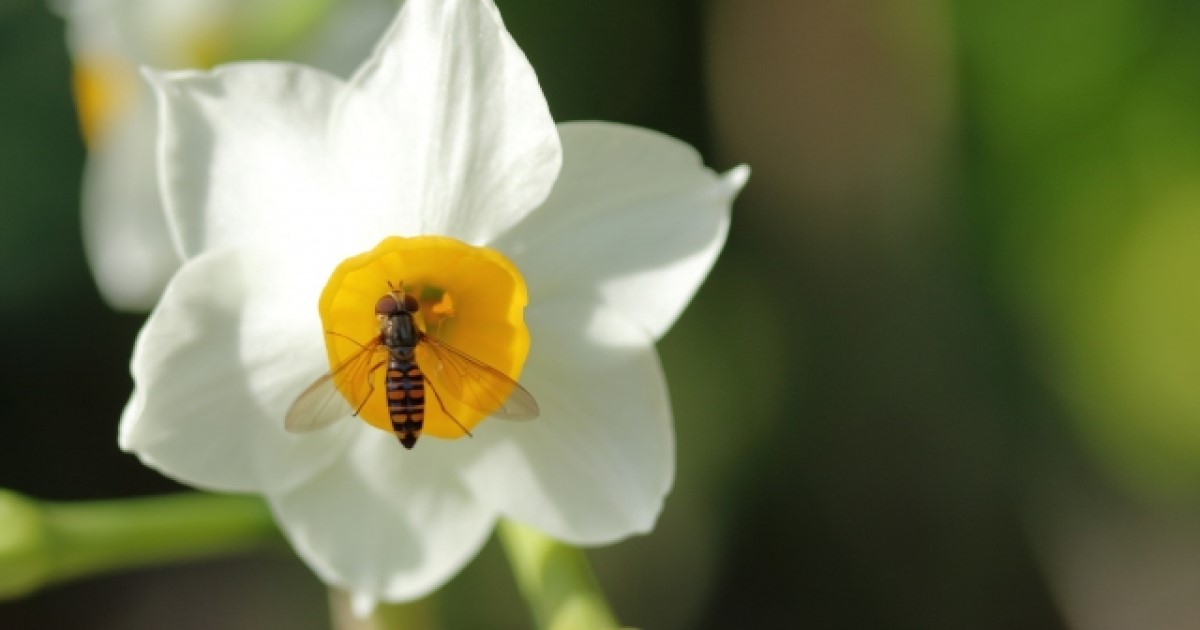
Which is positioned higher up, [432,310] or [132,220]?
[432,310]

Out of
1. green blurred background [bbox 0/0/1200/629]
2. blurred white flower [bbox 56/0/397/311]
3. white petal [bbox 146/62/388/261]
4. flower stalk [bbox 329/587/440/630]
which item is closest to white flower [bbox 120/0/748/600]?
white petal [bbox 146/62/388/261]

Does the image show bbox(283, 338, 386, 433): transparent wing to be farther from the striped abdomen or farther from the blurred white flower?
the blurred white flower

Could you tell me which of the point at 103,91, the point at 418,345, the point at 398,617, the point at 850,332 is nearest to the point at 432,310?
the point at 418,345

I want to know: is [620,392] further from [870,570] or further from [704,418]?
[870,570]

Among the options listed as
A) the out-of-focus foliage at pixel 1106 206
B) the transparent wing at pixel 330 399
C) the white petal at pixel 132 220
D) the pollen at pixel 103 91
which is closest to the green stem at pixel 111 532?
the transparent wing at pixel 330 399

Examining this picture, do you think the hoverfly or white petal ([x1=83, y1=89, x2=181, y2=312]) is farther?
white petal ([x1=83, y1=89, x2=181, y2=312])

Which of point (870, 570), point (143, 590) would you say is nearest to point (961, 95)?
point (870, 570)

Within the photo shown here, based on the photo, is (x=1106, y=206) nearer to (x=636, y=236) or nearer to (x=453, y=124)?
(x=636, y=236)
